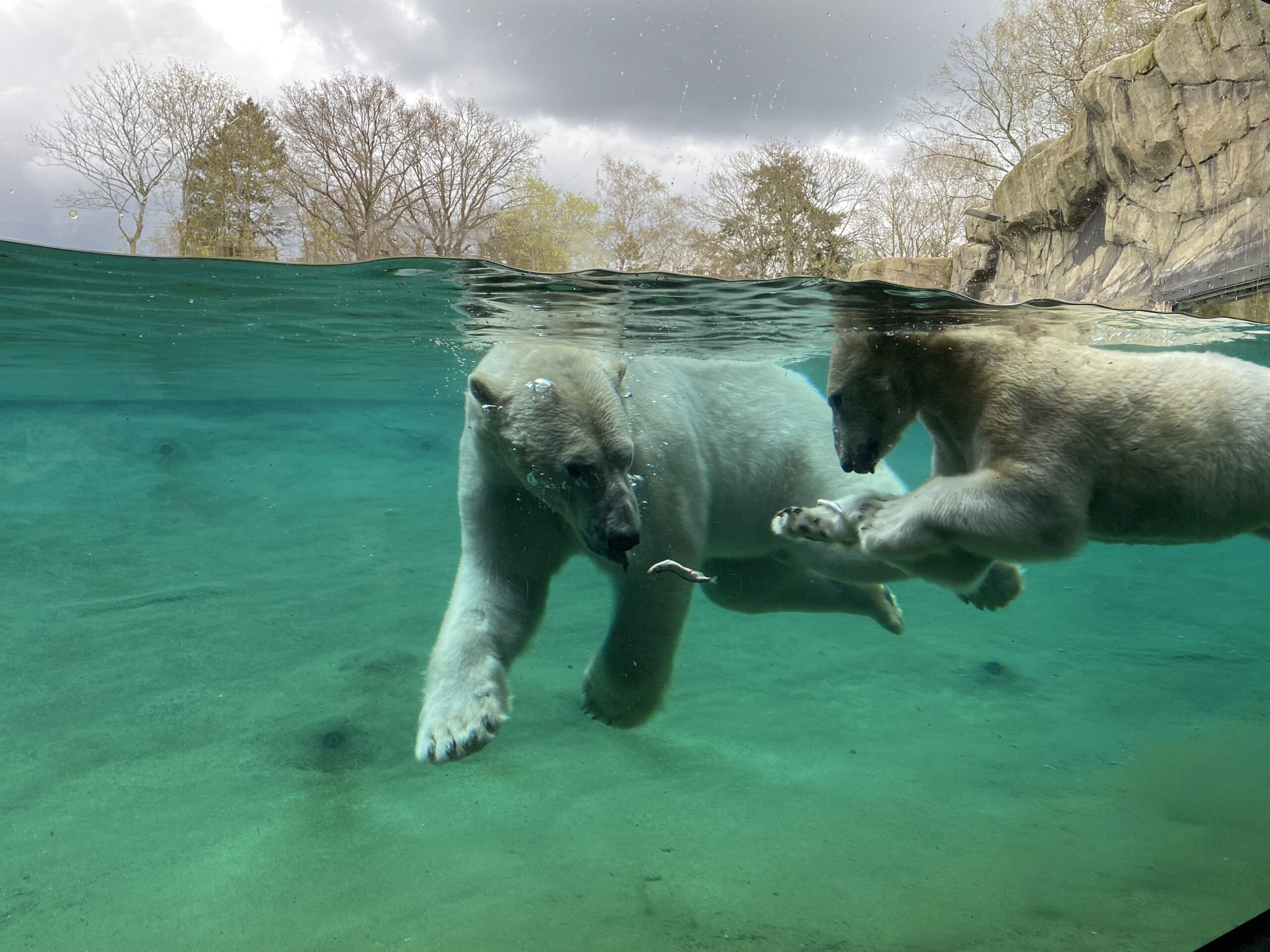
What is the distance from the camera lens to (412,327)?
6336 mm

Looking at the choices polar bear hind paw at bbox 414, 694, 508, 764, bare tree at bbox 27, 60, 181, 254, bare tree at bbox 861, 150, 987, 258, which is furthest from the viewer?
bare tree at bbox 861, 150, 987, 258

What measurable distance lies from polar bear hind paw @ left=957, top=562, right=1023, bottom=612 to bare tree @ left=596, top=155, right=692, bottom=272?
1898 millimetres

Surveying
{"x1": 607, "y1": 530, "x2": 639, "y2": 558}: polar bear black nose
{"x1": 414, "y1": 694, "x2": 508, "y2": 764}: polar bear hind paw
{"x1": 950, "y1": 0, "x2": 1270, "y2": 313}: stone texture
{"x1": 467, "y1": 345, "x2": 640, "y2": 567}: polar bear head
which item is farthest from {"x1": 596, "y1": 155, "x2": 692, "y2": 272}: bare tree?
{"x1": 414, "y1": 694, "x2": 508, "y2": 764}: polar bear hind paw

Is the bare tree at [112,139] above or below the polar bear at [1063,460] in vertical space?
above

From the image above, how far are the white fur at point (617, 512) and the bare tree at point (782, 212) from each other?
0.71 m

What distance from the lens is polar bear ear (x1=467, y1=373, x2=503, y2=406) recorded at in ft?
10.1

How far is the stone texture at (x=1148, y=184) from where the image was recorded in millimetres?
4035

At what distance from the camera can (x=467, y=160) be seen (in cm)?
285

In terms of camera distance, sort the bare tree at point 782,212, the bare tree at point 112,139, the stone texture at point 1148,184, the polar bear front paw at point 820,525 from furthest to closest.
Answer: the stone texture at point 1148,184, the bare tree at point 782,212, the bare tree at point 112,139, the polar bear front paw at point 820,525

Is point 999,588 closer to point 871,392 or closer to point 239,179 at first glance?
point 871,392

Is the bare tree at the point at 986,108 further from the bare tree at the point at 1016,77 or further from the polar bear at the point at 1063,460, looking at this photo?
the polar bear at the point at 1063,460

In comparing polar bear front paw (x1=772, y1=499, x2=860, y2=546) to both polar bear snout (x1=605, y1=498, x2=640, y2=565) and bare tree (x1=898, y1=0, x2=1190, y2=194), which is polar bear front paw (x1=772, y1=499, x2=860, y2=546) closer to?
polar bear snout (x1=605, y1=498, x2=640, y2=565)

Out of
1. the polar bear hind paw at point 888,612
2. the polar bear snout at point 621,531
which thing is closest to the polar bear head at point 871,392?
the polar bear snout at point 621,531

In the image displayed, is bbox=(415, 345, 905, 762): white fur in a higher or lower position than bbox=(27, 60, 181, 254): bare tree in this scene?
lower
